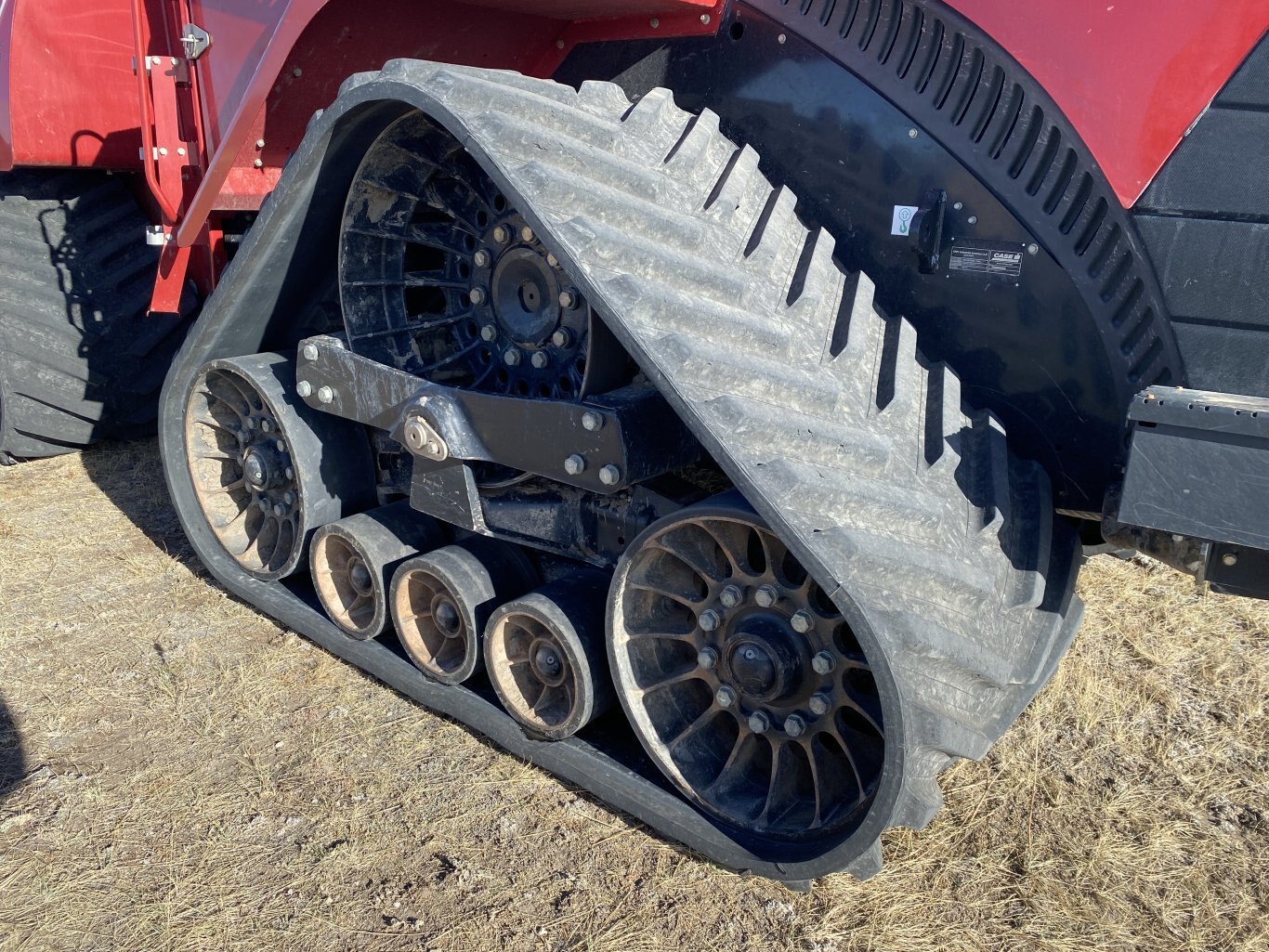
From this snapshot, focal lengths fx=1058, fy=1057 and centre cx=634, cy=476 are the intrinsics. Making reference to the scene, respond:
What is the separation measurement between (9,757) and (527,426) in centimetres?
163

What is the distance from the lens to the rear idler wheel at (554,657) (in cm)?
252

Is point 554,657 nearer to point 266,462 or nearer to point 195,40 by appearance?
point 266,462

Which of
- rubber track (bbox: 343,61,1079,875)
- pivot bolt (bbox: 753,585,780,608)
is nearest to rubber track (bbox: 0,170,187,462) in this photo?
rubber track (bbox: 343,61,1079,875)

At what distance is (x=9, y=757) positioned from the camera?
8.95 ft

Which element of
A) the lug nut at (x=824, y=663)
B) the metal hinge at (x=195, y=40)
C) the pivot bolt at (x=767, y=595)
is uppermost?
the metal hinge at (x=195, y=40)

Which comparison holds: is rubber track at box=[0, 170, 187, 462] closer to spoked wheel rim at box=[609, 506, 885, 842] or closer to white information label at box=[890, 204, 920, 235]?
spoked wheel rim at box=[609, 506, 885, 842]

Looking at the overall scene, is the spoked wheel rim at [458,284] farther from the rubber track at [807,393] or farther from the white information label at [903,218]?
the white information label at [903,218]

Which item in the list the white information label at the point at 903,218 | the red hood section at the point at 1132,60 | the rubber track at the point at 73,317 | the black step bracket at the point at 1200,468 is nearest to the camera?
the black step bracket at the point at 1200,468

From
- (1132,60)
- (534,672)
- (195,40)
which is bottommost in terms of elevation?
(534,672)

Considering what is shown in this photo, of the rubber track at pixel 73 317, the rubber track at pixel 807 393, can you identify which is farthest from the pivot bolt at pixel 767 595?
the rubber track at pixel 73 317

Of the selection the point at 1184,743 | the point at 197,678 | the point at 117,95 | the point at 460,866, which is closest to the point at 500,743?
the point at 460,866

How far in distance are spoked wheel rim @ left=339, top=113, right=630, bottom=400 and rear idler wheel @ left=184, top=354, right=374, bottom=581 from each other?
0.41 metres

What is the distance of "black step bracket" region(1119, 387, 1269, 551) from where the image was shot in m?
1.81

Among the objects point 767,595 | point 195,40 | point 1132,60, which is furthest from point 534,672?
point 195,40
